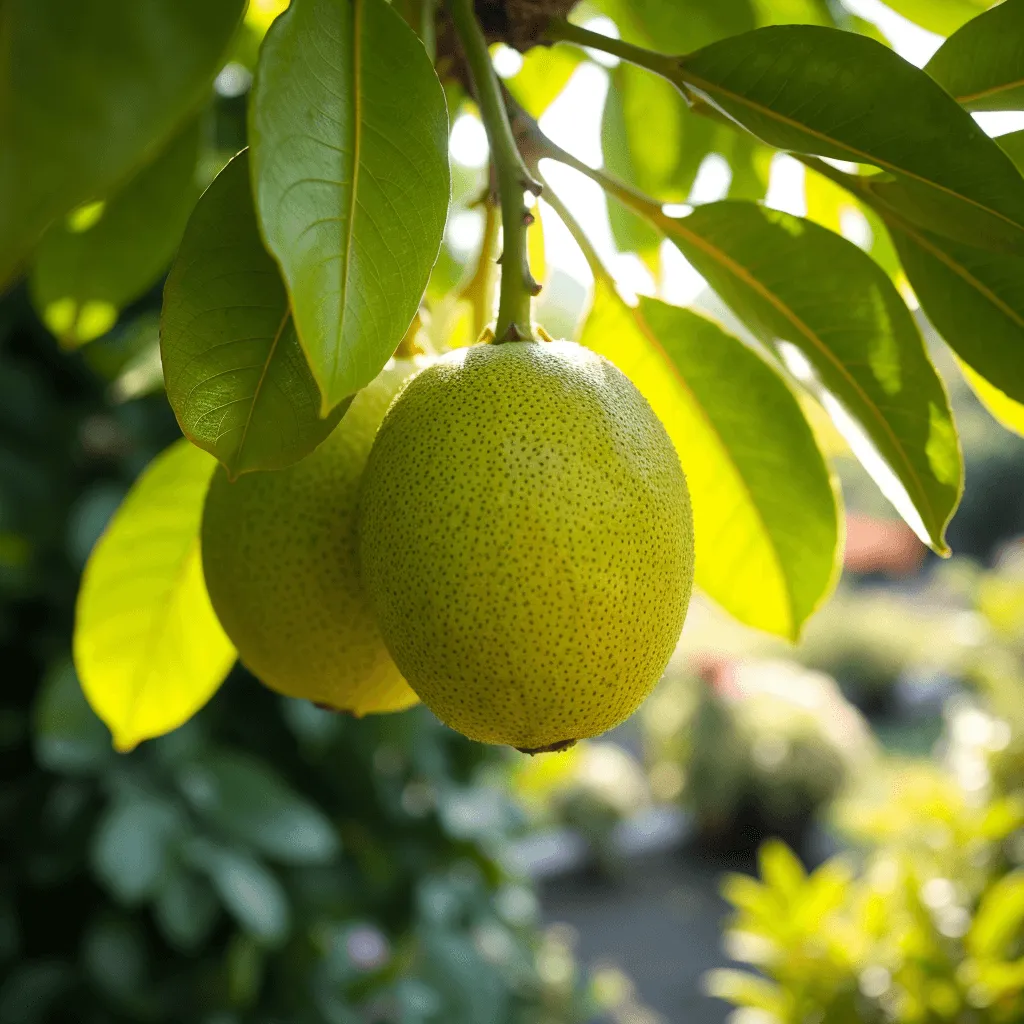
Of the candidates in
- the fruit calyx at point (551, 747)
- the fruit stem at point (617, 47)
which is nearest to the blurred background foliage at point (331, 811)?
the fruit stem at point (617, 47)

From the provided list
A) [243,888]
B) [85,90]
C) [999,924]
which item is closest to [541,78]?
[85,90]

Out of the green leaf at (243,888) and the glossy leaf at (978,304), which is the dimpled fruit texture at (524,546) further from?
the green leaf at (243,888)

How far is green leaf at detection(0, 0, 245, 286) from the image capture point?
216 mm

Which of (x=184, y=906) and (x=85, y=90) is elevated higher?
(x=85, y=90)

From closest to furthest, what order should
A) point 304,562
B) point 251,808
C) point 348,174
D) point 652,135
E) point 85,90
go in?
point 85,90 → point 348,174 → point 304,562 → point 652,135 → point 251,808

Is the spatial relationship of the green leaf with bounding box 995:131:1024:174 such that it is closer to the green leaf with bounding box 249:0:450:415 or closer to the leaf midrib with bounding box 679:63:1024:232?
the leaf midrib with bounding box 679:63:1024:232

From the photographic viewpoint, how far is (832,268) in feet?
1.63

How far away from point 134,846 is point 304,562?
843mm

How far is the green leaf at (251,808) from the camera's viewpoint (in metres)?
1.25

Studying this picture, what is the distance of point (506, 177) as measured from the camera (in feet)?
1.42

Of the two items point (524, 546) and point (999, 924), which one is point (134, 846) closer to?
point (524, 546)

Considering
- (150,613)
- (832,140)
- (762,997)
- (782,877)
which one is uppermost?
(832,140)

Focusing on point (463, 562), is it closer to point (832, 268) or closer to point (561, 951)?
point (832, 268)

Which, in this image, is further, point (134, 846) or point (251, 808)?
point (251, 808)
